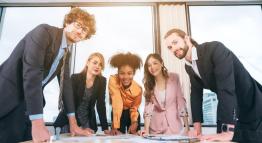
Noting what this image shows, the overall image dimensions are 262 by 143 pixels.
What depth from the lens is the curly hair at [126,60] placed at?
280cm

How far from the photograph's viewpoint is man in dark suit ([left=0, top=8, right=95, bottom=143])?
1413 millimetres

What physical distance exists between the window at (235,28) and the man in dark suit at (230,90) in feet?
2.85

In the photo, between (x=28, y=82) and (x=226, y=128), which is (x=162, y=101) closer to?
(x=226, y=128)

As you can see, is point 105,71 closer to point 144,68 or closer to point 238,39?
point 144,68

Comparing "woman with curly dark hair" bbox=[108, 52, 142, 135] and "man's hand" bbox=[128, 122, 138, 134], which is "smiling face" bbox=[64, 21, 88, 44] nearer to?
"woman with curly dark hair" bbox=[108, 52, 142, 135]

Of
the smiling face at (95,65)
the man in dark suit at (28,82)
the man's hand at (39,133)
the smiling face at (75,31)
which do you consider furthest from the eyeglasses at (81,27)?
the man's hand at (39,133)

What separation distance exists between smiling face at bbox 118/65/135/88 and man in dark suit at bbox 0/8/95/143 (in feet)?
2.83

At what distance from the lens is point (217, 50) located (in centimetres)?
207

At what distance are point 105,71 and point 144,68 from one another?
18.2 inches

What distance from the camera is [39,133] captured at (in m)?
1.33

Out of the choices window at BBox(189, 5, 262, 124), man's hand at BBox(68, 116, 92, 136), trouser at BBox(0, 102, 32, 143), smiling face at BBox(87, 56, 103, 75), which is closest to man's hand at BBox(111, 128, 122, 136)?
man's hand at BBox(68, 116, 92, 136)

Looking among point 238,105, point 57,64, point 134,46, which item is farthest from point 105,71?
point 238,105

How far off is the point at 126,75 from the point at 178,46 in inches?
26.8

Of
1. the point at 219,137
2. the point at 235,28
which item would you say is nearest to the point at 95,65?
the point at 219,137
